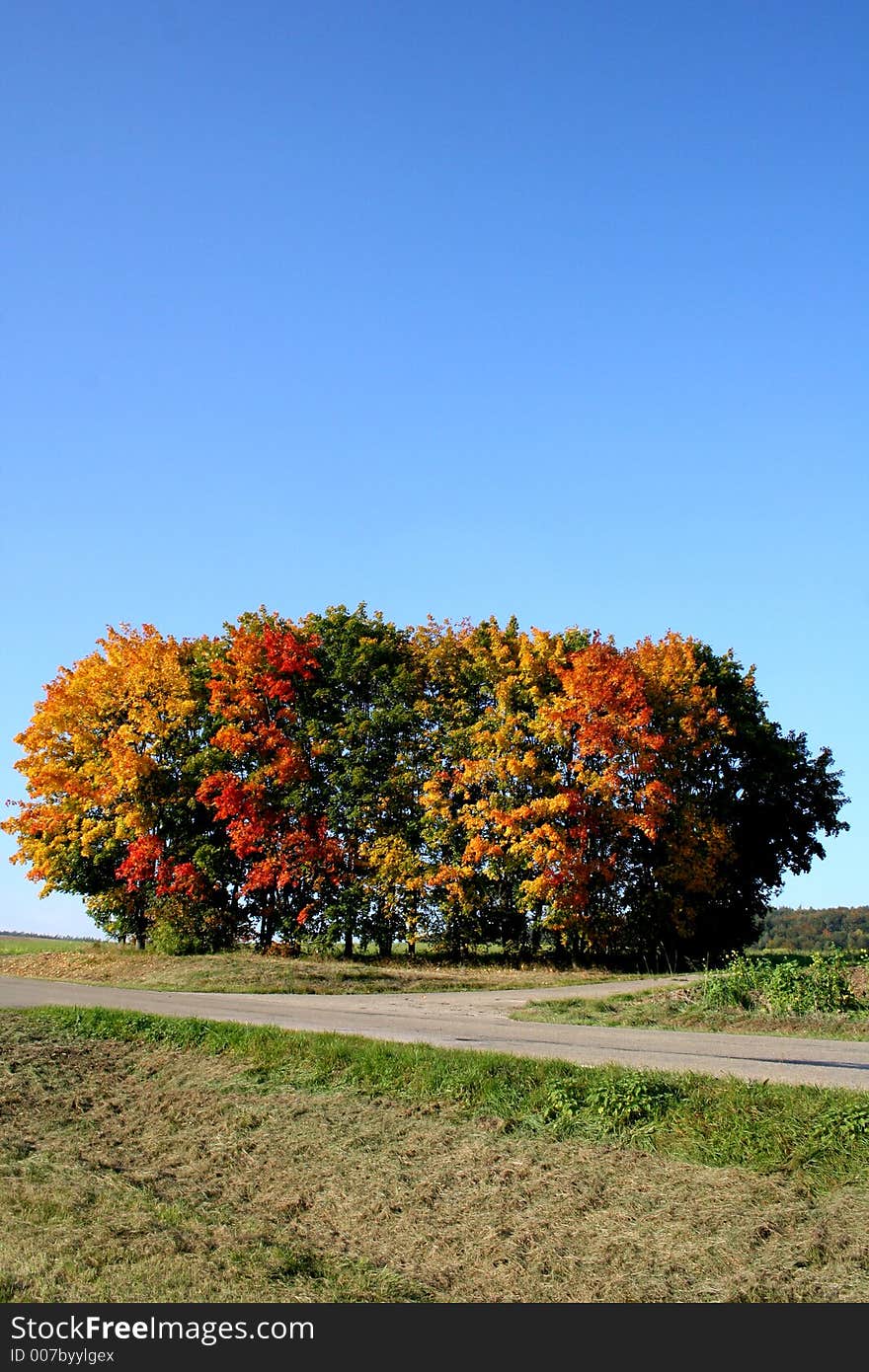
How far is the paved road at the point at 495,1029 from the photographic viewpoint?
37.8 ft

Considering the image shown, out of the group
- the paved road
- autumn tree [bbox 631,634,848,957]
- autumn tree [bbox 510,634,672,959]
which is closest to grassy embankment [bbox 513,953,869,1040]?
the paved road

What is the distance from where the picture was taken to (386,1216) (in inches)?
316

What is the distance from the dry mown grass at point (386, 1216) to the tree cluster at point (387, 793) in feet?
76.9

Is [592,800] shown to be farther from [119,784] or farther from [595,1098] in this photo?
[595,1098]

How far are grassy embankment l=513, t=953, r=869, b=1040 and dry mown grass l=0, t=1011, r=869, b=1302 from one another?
770 centimetres

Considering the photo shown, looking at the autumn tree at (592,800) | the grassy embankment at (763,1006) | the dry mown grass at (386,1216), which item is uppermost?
the autumn tree at (592,800)

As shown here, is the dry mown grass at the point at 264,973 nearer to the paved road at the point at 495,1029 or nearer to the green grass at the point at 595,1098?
the paved road at the point at 495,1029

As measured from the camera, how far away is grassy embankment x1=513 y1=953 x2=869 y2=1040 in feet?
53.5

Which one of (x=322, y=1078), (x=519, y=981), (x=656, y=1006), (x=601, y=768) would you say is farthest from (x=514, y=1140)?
(x=601, y=768)

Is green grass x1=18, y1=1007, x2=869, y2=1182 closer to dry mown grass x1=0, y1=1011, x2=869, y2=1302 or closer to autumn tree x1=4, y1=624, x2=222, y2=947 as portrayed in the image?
dry mown grass x1=0, y1=1011, x2=869, y2=1302

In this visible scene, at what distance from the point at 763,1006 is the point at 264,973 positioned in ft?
45.7

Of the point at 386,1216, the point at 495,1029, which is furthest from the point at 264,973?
the point at 386,1216

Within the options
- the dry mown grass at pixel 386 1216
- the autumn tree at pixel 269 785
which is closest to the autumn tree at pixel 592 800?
the autumn tree at pixel 269 785
